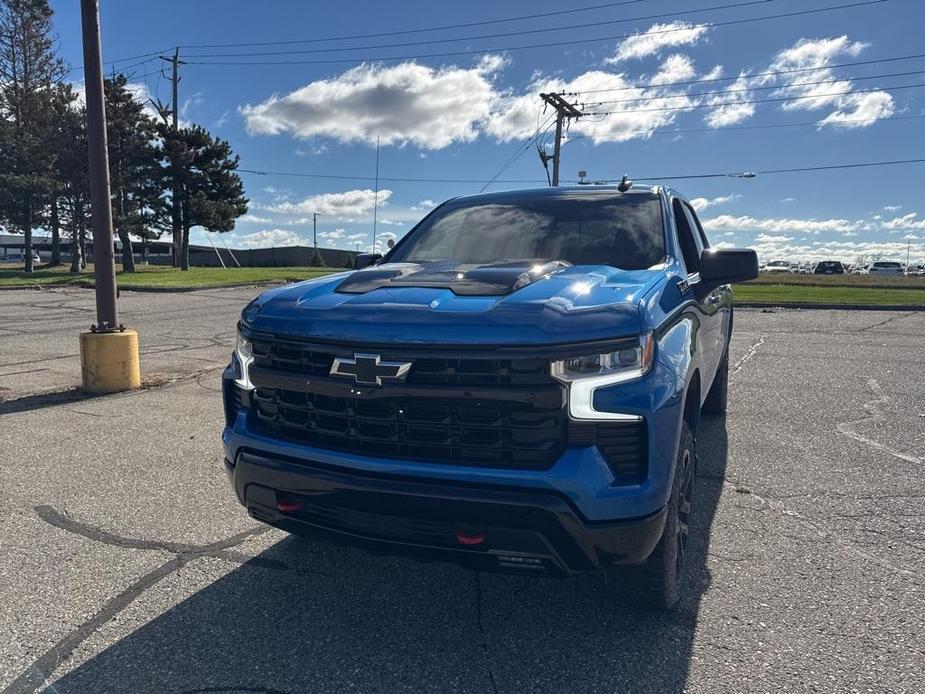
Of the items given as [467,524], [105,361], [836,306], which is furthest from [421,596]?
[836,306]

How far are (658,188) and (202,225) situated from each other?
38.0 meters

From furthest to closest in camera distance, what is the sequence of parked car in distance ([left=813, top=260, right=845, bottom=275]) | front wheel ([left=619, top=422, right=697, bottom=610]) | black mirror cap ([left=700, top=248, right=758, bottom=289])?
parked car in distance ([left=813, top=260, right=845, bottom=275]) → black mirror cap ([left=700, top=248, right=758, bottom=289]) → front wheel ([left=619, top=422, right=697, bottom=610])

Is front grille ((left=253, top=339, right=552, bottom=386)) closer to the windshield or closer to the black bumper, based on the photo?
the black bumper

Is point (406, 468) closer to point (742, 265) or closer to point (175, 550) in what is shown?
point (175, 550)

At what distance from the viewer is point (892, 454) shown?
4852 millimetres

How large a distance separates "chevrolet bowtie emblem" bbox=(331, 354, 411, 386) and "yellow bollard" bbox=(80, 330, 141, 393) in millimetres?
5423

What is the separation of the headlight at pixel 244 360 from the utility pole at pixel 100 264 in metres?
4.79

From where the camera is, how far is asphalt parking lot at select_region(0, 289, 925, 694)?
2.32 meters

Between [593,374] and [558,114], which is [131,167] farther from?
[593,374]

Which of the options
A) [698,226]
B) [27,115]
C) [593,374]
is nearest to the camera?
[593,374]

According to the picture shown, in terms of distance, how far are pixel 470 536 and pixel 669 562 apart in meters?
0.82

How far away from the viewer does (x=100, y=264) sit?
Result: 691 centimetres

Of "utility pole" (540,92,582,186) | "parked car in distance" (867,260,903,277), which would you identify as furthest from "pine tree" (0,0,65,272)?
"parked car in distance" (867,260,903,277)

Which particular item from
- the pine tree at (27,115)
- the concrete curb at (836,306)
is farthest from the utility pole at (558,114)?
the pine tree at (27,115)
